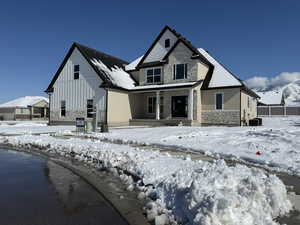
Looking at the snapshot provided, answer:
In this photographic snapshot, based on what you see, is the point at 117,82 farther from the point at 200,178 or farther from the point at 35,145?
the point at 200,178

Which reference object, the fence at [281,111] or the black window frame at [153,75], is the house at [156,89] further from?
the fence at [281,111]

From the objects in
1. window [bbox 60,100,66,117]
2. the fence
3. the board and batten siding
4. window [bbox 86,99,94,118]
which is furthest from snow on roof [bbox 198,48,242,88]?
the fence

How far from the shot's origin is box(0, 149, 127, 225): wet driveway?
345 cm

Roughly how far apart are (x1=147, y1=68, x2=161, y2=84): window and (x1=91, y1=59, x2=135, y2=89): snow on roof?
6.04 ft

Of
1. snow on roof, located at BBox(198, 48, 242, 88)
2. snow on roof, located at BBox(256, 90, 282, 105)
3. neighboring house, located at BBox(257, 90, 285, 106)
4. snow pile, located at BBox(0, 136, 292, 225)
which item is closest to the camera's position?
snow pile, located at BBox(0, 136, 292, 225)

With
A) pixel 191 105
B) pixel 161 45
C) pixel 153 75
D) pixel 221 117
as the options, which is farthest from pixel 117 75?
pixel 221 117

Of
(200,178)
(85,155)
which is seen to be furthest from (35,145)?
(200,178)

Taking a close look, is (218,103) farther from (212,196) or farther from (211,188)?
(212,196)

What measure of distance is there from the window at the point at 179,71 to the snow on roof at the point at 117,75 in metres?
4.52

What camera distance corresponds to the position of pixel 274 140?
30.4ft

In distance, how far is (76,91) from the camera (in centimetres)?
2305

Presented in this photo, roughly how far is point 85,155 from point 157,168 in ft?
12.0

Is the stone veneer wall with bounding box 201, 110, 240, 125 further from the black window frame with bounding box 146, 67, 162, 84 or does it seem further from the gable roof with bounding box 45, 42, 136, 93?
the gable roof with bounding box 45, 42, 136, 93

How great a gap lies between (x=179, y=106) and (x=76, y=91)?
33.4 ft
